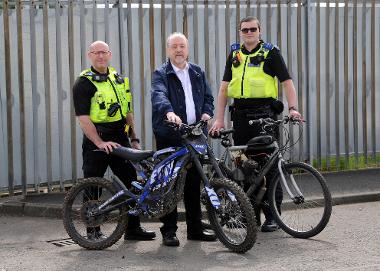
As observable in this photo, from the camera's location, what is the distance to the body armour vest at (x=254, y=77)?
6.70m

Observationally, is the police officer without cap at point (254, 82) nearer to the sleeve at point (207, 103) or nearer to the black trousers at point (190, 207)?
the sleeve at point (207, 103)

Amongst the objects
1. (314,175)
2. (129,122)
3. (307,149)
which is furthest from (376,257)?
(307,149)

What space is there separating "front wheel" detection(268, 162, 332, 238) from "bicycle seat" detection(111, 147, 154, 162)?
1154 mm

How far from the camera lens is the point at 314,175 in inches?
250

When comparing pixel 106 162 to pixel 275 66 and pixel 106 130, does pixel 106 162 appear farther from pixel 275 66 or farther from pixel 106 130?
pixel 275 66

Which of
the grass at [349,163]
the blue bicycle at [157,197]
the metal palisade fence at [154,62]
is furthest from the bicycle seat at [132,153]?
the grass at [349,163]

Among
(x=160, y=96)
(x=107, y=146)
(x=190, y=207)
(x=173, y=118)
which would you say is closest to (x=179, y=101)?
(x=160, y=96)

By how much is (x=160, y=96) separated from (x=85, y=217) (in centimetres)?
119

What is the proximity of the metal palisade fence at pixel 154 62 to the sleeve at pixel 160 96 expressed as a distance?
7.80 ft

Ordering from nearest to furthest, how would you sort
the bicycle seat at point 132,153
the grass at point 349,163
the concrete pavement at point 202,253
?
1. the concrete pavement at point 202,253
2. the bicycle seat at point 132,153
3. the grass at point 349,163

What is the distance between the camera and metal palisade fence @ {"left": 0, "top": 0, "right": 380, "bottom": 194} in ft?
27.3

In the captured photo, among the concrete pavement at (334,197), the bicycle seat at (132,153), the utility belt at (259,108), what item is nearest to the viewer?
the bicycle seat at (132,153)

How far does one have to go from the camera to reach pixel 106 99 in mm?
6344

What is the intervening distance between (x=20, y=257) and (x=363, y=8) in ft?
19.2
